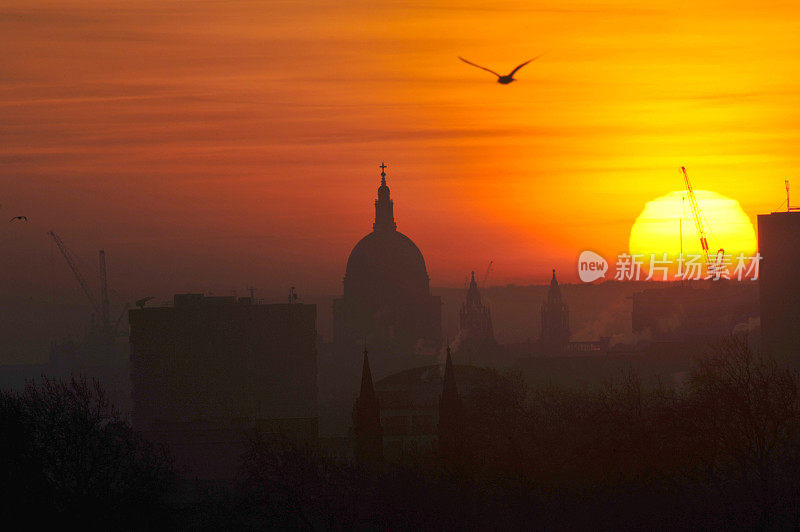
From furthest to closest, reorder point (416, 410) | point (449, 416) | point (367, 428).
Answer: point (416, 410) → point (449, 416) → point (367, 428)

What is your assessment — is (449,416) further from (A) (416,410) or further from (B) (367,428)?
(A) (416,410)

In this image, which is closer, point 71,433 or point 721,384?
point 71,433

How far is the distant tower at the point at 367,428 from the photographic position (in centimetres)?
12012

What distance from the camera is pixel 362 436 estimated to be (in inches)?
4877

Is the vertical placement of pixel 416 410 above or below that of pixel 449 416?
below

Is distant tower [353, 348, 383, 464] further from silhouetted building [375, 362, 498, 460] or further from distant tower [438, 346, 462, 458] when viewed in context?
distant tower [438, 346, 462, 458]

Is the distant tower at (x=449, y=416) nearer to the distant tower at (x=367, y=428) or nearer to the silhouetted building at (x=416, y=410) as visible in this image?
the silhouetted building at (x=416, y=410)

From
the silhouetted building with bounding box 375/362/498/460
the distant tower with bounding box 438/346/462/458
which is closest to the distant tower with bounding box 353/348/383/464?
the silhouetted building with bounding box 375/362/498/460

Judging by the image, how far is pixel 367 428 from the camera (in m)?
125

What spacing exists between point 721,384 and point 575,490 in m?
14.8

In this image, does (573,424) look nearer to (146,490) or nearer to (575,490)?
(575,490)

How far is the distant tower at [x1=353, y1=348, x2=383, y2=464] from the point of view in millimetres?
120125

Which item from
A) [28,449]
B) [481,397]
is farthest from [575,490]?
[481,397]

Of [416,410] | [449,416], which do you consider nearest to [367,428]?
[449,416]
